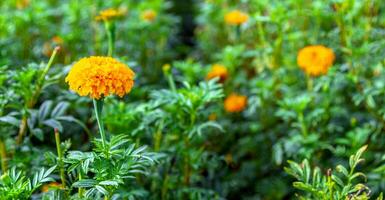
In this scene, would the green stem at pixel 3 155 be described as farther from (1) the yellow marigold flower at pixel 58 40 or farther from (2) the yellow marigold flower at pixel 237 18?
(2) the yellow marigold flower at pixel 237 18

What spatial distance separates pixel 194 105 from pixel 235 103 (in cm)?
55

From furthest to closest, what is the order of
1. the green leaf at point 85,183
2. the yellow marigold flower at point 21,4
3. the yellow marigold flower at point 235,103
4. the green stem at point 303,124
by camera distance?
1. the yellow marigold flower at point 21,4
2. the yellow marigold flower at point 235,103
3. the green stem at point 303,124
4. the green leaf at point 85,183

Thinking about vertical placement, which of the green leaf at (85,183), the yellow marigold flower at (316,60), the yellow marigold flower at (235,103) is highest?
the yellow marigold flower at (316,60)

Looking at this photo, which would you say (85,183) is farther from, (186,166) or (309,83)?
(309,83)

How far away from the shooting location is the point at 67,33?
199 centimetres

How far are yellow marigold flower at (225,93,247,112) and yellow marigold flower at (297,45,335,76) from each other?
301mm

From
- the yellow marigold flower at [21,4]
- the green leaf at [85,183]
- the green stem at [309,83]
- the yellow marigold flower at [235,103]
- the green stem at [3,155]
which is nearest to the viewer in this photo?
the green leaf at [85,183]

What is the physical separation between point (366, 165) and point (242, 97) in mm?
494

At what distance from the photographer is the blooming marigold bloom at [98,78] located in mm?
1038

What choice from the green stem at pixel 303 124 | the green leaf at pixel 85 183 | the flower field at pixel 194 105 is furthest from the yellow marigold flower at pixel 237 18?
the green leaf at pixel 85 183

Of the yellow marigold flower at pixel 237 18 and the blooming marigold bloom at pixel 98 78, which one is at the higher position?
the blooming marigold bloom at pixel 98 78

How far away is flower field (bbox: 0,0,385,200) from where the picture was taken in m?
1.09

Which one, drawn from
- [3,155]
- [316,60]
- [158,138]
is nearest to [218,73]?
[316,60]

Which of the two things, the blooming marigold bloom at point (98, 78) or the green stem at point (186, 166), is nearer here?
the blooming marigold bloom at point (98, 78)
